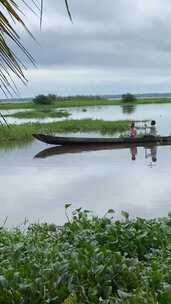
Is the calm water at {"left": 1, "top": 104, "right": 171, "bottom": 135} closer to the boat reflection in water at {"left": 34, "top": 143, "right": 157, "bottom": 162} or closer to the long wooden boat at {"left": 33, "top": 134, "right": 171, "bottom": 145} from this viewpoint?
the long wooden boat at {"left": 33, "top": 134, "right": 171, "bottom": 145}

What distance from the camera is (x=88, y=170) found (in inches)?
602

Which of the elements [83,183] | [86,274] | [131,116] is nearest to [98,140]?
[83,183]

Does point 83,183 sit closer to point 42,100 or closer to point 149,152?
point 149,152

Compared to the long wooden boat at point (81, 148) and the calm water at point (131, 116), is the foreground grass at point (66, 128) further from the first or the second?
the long wooden boat at point (81, 148)

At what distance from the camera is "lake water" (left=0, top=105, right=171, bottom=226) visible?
980cm

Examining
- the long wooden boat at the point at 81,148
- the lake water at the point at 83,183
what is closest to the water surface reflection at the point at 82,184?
the lake water at the point at 83,183

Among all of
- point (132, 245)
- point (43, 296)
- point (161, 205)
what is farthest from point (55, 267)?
point (161, 205)

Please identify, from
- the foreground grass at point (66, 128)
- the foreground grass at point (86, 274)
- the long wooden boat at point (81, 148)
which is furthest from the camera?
the foreground grass at point (66, 128)

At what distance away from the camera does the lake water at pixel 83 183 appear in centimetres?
980

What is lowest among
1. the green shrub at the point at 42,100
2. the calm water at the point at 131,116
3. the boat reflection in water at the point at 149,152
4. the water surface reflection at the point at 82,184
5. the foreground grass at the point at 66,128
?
the water surface reflection at the point at 82,184

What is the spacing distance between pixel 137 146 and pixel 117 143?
77cm

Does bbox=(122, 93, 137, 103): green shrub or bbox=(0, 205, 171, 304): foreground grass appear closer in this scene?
bbox=(0, 205, 171, 304): foreground grass

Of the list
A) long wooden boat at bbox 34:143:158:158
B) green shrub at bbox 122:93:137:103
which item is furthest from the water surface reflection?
green shrub at bbox 122:93:137:103

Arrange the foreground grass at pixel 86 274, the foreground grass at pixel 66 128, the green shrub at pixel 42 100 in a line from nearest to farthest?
the foreground grass at pixel 86 274 → the foreground grass at pixel 66 128 → the green shrub at pixel 42 100
